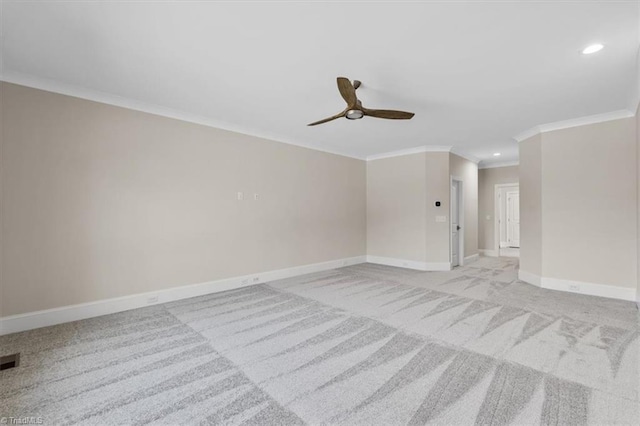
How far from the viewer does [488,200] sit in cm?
863

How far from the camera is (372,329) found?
3135 millimetres

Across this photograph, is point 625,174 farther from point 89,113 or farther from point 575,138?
point 89,113

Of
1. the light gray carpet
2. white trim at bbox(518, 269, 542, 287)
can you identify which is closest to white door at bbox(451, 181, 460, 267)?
white trim at bbox(518, 269, 542, 287)

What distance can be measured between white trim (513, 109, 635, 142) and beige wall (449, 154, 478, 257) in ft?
6.09

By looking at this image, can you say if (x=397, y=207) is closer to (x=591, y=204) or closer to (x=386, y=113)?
(x=591, y=204)

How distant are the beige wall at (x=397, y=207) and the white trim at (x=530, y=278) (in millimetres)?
1799

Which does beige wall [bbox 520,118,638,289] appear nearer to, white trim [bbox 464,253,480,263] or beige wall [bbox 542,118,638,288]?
beige wall [bbox 542,118,638,288]

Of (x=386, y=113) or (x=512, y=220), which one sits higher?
(x=386, y=113)

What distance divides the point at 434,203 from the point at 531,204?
177 cm

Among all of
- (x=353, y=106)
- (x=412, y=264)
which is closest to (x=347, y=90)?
(x=353, y=106)

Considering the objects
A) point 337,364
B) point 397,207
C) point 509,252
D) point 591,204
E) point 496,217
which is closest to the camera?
point 337,364

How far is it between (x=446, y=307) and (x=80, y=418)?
12.5 feet

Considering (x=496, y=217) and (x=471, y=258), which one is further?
(x=496, y=217)

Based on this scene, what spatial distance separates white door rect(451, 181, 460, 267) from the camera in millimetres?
6875
